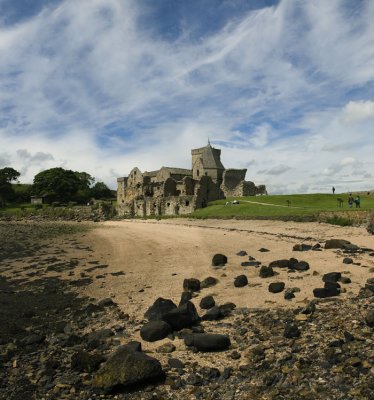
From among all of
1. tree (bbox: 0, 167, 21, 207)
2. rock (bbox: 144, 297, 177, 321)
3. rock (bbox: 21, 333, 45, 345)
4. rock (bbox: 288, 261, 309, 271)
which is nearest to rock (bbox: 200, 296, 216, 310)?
rock (bbox: 144, 297, 177, 321)

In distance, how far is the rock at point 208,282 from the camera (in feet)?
44.3

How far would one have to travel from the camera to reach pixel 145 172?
91312mm

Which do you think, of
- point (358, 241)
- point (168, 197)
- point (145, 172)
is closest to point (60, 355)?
point (358, 241)

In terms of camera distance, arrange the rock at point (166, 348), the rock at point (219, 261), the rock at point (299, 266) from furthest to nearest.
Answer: the rock at point (219, 261) → the rock at point (299, 266) → the rock at point (166, 348)

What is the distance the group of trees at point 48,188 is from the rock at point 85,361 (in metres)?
98.3

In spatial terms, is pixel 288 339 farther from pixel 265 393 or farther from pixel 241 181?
pixel 241 181

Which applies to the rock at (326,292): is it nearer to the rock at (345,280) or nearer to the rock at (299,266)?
the rock at (345,280)

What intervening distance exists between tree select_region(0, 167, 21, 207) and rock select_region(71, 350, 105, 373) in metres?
104

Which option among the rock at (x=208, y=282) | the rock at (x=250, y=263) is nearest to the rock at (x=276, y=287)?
the rock at (x=208, y=282)

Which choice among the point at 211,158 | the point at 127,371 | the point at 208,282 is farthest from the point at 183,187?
the point at 127,371

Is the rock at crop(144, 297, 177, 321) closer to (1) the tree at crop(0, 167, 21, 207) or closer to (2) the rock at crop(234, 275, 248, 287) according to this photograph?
(2) the rock at crop(234, 275, 248, 287)

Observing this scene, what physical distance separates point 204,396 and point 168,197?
60.4 m

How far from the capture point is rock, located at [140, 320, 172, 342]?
9.15 meters

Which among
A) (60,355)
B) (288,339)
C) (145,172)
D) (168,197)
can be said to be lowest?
(60,355)
